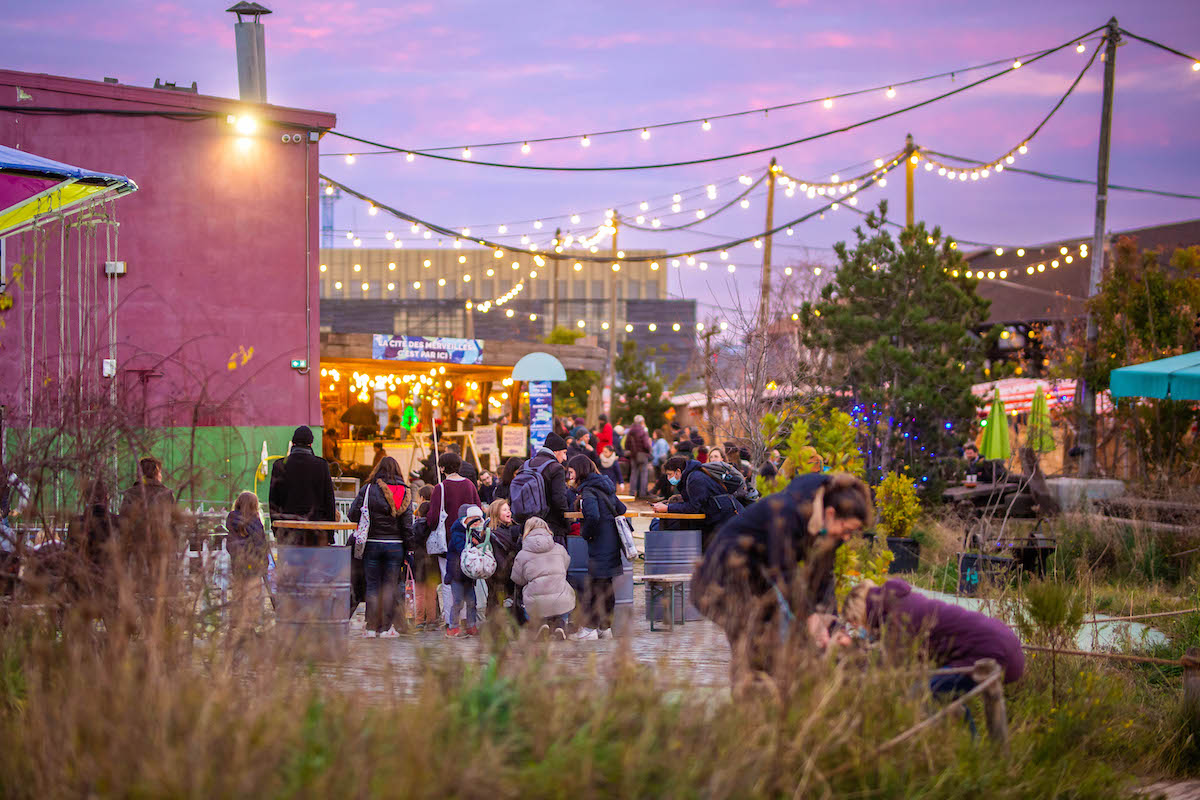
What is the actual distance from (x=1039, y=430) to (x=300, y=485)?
1165 cm

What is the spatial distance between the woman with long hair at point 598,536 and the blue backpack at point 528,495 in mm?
312

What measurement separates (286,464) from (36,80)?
7.89 m

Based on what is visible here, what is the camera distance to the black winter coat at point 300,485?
383 inches

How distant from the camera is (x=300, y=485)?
973 cm

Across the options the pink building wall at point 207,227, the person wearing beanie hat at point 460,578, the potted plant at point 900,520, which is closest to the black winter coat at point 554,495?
the person wearing beanie hat at point 460,578

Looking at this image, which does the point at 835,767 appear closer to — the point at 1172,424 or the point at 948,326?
the point at 1172,424

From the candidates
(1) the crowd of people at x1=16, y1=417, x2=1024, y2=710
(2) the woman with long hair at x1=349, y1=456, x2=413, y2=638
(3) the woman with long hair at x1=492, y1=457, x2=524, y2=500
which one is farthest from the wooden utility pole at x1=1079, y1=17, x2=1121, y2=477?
(2) the woman with long hair at x1=349, y1=456, x2=413, y2=638

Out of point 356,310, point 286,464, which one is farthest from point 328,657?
point 356,310

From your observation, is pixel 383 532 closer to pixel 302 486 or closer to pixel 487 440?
pixel 302 486

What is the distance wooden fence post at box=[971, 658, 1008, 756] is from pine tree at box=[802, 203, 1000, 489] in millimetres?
11364

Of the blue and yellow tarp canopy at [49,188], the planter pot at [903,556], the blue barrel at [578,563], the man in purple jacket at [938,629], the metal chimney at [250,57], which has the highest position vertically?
the metal chimney at [250,57]

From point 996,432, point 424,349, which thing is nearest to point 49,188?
point 424,349

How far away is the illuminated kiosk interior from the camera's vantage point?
20625 millimetres

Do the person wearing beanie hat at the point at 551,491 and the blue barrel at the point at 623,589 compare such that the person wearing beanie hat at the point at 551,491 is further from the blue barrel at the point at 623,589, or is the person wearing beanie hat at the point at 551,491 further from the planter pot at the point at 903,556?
the planter pot at the point at 903,556
